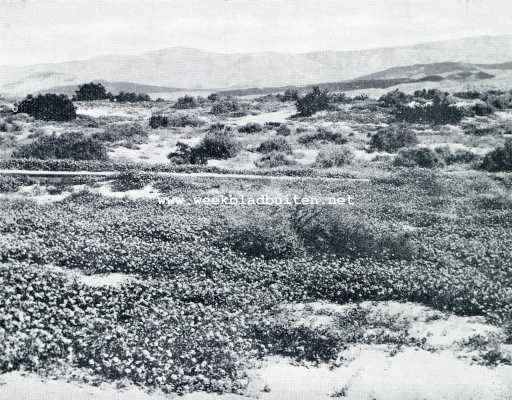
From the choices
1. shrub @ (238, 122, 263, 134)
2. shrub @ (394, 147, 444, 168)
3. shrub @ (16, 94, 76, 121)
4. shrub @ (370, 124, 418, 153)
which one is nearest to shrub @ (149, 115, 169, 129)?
shrub @ (238, 122, 263, 134)

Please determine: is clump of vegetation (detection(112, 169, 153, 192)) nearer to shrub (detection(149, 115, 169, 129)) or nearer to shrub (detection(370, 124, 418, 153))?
shrub (detection(370, 124, 418, 153))

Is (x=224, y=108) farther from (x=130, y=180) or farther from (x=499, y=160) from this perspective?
(x=499, y=160)

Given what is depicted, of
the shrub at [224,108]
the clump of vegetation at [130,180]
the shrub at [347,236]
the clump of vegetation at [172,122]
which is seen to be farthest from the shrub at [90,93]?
the shrub at [347,236]

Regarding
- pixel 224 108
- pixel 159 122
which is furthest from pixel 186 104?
pixel 159 122

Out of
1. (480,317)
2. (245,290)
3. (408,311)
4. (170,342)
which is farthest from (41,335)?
(480,317)

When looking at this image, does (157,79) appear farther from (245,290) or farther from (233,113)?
(245,290)

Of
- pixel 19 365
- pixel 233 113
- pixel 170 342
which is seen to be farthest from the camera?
pixel 233 113
